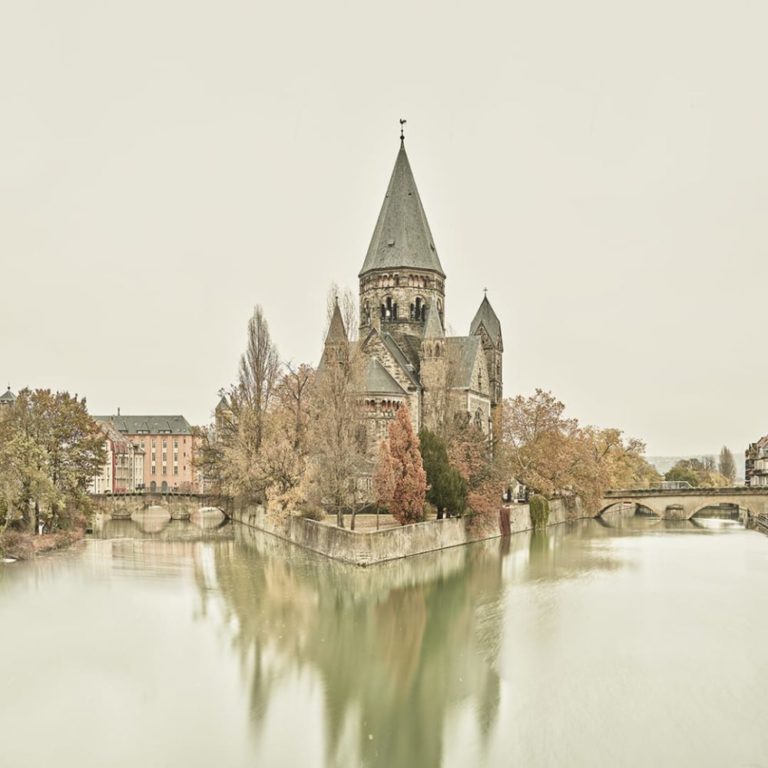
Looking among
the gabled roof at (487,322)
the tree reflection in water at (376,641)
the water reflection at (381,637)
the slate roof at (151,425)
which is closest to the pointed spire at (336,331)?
the water reflection at (381,637)

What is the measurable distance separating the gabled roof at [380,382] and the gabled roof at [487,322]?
24.1 m

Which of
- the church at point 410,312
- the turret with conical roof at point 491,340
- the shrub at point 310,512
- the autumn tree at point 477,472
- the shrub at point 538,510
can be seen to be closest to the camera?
the shrub at point 310,512

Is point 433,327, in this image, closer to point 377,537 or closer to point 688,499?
point 688,499

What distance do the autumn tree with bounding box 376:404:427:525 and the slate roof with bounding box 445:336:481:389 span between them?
16.5 metres

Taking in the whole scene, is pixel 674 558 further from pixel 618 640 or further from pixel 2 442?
pixel 2 442

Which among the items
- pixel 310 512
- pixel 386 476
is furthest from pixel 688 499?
pixel 386 476

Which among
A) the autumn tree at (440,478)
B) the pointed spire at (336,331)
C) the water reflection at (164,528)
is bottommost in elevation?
the water reflection at (164,528)

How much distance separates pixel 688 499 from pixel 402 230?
3059cm

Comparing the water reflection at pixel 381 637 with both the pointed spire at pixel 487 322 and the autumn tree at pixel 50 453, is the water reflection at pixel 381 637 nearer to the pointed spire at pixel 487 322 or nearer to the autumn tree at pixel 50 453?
the autumn tree at pixel 50 453

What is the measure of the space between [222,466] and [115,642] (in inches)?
1227

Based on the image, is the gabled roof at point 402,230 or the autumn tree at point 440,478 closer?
the autumn tree at point 440,478

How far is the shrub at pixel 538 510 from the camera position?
184 ft

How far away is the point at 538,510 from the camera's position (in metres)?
56.3

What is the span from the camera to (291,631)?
23.0 m
